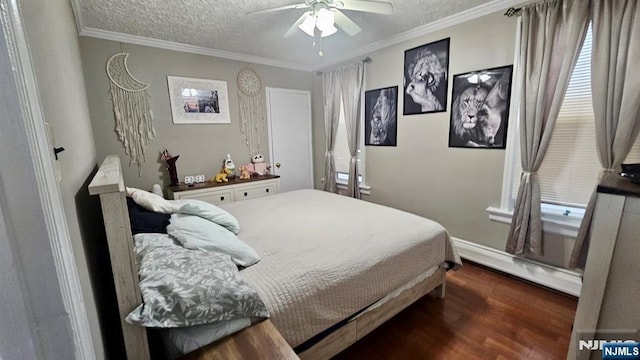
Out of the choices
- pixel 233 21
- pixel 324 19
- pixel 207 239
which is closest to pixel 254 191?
pixel 233 21

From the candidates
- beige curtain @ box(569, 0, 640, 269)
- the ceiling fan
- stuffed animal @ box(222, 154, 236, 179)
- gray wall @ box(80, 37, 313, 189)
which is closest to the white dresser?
stuffed animal @ box(222, 154, 236, 179)

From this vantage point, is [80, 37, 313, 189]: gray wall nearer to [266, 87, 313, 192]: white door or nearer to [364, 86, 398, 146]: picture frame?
[266, 87, 313, 192]: white door

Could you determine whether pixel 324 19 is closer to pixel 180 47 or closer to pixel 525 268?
pixel 180 47

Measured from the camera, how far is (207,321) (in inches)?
38.0

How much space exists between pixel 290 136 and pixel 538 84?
3128 mm

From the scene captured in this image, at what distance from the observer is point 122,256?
2.85 ft

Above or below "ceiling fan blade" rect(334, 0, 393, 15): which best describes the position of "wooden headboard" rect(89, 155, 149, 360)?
below

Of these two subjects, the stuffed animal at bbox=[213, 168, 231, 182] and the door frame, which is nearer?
the door frame

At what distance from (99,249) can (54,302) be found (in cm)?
115

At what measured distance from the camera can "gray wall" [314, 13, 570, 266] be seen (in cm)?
237

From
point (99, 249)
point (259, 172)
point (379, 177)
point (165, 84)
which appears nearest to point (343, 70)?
point (379, 177)

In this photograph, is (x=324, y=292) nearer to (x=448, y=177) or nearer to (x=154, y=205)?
(x=154, y=205)

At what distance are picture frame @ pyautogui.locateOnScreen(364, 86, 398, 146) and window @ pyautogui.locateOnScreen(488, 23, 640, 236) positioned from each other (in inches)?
50.6

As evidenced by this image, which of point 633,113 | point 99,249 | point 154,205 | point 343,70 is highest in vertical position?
point 343,70
